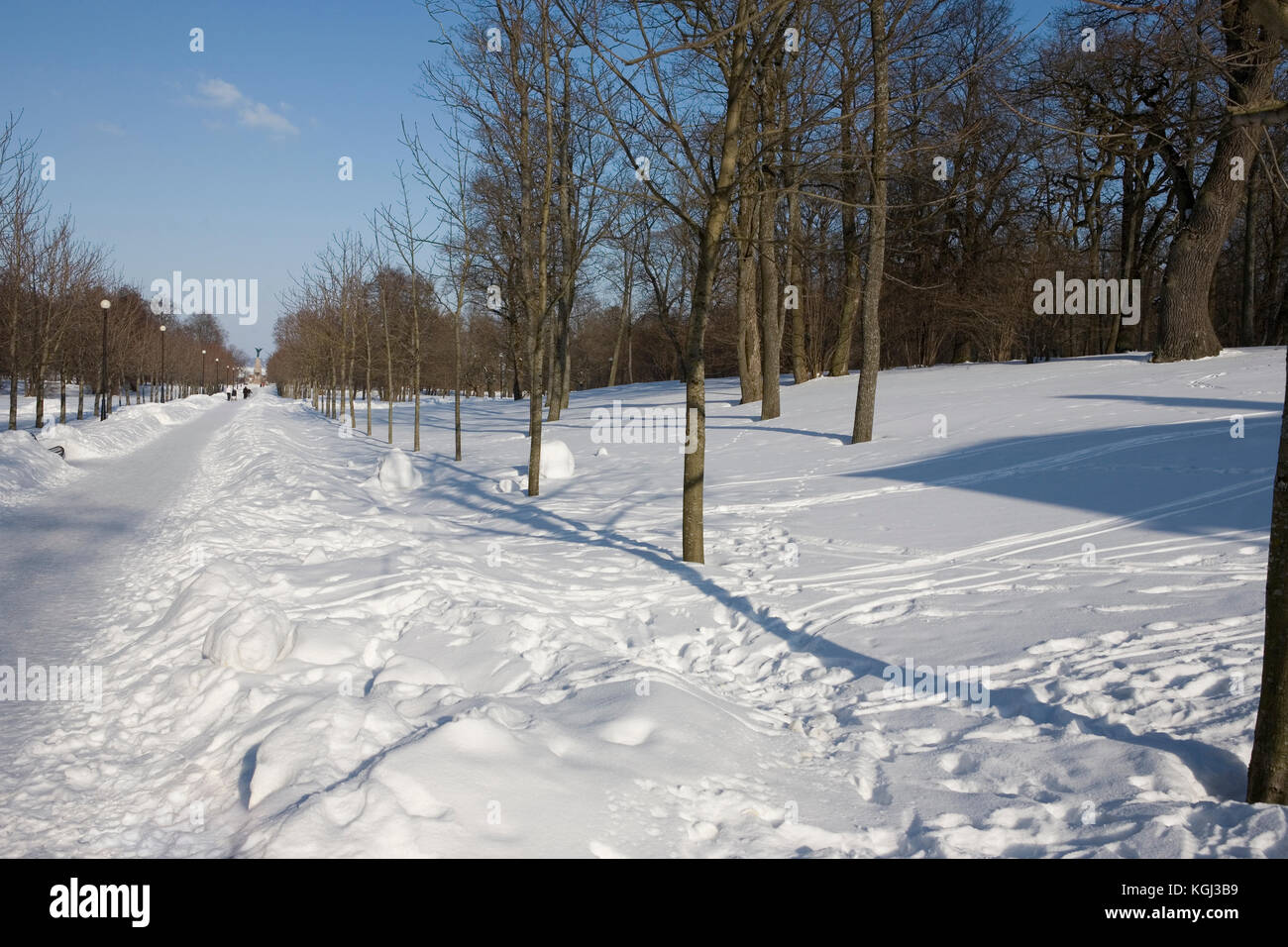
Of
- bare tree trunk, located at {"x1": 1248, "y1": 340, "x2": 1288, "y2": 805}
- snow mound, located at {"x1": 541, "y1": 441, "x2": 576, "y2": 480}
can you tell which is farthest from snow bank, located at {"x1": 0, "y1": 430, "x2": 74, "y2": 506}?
bare tree trunk, located at {"x1": 1248, "y1": 340, "x2": 1288, "y2": 805}

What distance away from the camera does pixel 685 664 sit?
6008 millimetres

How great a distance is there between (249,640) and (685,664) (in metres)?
3.11

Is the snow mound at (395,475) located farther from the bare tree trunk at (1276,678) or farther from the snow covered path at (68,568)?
the bare tree trunk at (1276,678)

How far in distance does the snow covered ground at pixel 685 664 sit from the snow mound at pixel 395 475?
2.40 meters

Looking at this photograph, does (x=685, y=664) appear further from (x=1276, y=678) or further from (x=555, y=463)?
(x=555, y=463)

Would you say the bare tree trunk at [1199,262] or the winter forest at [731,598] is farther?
the bare tree trunk at [1199,262]

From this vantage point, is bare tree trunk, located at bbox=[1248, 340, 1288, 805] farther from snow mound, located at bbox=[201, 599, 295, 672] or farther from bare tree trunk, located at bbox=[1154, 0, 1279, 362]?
bare tree trunk, located at bbox=[1154, 0, 1279, 362]

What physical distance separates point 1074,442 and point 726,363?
3722 centimetres

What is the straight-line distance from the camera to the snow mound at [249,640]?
16.5 ft

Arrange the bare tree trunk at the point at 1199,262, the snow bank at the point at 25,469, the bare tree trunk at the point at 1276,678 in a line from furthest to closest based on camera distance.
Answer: the bare tree trunk at the point at 1199,262 → the snow bank at the point at 25,469 → the bare tree trunk at the point at 1276,678

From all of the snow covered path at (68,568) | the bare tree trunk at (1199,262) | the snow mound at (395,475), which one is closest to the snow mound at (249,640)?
the snow covered path at (68,568)

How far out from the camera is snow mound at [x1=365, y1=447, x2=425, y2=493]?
14359mm
